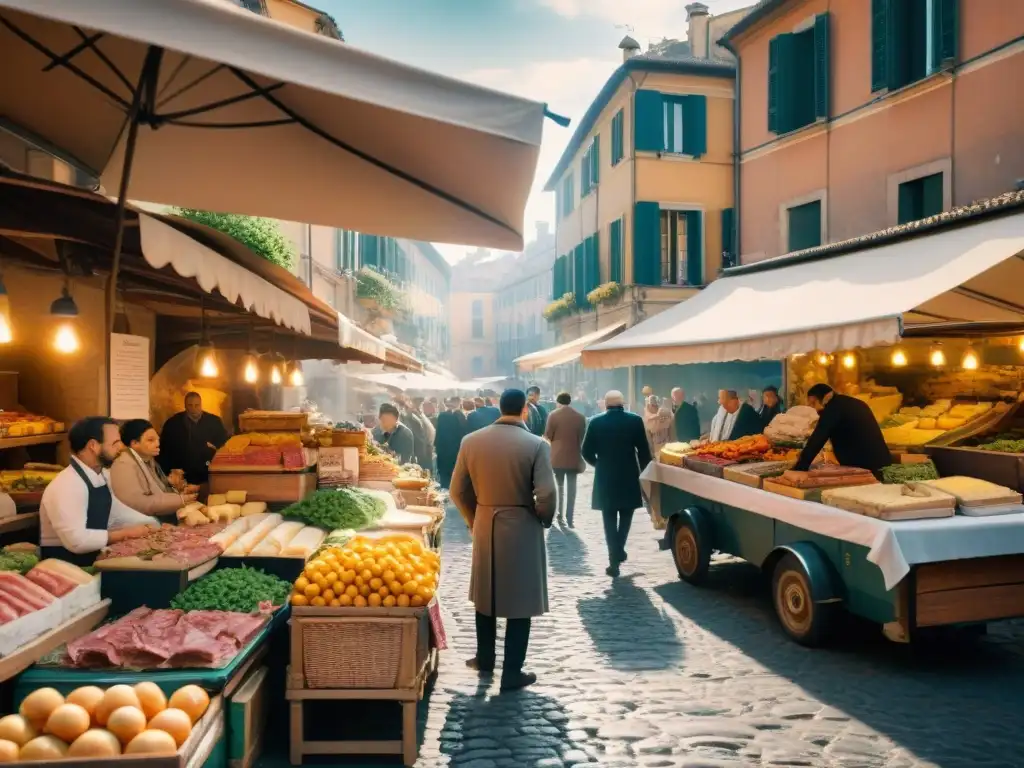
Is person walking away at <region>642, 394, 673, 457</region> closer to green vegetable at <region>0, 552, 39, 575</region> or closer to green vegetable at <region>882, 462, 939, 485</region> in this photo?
green vegetable at <region>882, 462, 939, 485</region>

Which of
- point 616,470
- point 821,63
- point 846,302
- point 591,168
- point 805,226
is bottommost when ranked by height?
point 616,470

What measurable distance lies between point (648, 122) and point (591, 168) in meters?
4.62

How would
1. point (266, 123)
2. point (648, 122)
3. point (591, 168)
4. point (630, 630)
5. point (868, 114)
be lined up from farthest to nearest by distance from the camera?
point (591, 168), point (648, 122), point (868, 114), point (630, 630), point (266, 123)

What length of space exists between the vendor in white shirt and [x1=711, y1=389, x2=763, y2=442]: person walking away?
28.2 ft

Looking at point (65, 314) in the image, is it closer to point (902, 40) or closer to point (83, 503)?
point (83, 503)

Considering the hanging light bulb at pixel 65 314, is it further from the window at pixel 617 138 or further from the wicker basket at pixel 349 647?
the window at pixel 617 138

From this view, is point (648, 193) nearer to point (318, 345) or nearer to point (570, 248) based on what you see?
point (570, 248)

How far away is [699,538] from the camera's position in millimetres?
8023

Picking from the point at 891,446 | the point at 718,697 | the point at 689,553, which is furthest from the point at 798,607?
the point at 891,446

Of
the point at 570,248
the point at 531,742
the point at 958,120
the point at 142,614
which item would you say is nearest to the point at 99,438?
the point at 142,614

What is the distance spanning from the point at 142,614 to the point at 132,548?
1.80 ft

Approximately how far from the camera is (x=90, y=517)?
4945 millimetres

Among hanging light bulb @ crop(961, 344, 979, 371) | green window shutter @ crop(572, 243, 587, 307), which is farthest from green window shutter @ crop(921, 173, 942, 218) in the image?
green window shutter @ crop(572, 243, 587, 307)

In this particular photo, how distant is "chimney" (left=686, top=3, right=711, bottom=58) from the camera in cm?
2339
